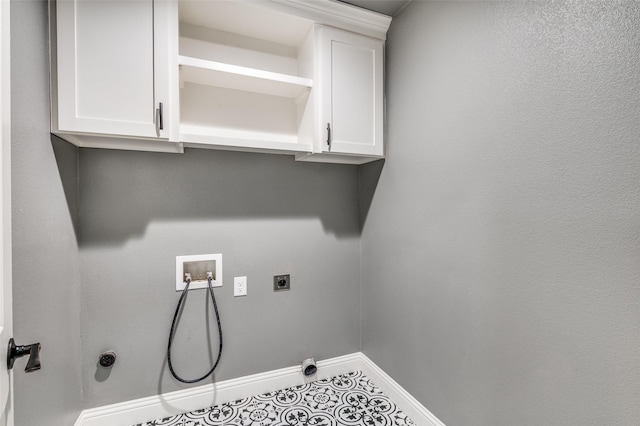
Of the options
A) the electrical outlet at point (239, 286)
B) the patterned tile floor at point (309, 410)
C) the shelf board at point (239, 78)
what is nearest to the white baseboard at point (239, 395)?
the patterned tile floor at point (309, 410)

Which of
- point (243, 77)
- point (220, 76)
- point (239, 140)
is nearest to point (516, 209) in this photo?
point (239, 140)

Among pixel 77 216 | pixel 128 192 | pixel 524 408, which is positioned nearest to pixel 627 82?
pixel 524 408

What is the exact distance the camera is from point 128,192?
5.36 feet

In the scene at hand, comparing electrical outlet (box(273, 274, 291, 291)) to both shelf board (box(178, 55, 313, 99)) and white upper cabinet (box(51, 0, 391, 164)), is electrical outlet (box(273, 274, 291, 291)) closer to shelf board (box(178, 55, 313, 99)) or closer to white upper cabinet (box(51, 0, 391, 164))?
white upper cabinet (box(51, 0, 391, 164))

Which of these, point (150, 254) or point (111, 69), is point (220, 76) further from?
point (150, 254)

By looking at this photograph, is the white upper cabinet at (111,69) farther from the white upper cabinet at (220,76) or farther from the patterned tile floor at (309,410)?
the patterned tile floor at (309,410)

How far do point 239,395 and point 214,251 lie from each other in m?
0.91

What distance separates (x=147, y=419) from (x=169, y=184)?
131 cm

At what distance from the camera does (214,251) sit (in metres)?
1.82

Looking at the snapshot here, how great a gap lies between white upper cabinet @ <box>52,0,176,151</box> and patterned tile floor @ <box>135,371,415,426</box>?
1544 mm

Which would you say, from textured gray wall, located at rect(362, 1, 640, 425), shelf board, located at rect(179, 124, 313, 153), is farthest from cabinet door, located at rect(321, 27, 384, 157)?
shelf board, located at rect(179, 124, 313, 153)

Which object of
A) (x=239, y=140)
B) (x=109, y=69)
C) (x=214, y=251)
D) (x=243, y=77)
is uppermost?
(x=243, y=77)

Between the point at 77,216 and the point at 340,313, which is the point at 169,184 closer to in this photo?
the point at 77,216

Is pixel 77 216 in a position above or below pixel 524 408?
above
